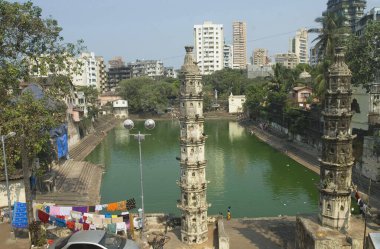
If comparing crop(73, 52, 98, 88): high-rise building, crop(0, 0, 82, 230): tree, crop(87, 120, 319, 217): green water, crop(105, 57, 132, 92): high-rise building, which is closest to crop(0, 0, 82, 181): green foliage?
crop(0, 0, 82, 230): tree

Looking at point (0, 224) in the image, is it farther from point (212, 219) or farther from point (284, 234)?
point (284, 234)

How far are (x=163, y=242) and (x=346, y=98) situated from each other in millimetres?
11747

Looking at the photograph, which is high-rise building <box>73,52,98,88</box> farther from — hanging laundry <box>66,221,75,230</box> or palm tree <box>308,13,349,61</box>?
hanging laundry <box>66,221,75,230</box>

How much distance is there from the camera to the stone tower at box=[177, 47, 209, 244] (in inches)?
742

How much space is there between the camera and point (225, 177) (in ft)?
125

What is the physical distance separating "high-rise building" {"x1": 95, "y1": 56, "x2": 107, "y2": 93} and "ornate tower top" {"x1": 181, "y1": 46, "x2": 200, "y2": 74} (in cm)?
10845

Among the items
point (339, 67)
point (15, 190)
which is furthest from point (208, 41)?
point (339, 67)

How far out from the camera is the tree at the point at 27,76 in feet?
64.2

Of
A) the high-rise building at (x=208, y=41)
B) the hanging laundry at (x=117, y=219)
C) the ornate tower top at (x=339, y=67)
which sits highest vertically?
the high-rise building at (x=208, y=41)

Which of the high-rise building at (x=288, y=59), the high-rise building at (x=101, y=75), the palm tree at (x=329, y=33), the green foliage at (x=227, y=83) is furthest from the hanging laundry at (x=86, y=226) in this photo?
the high-rise building at (x=288, y=59)

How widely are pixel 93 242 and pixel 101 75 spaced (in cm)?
12250

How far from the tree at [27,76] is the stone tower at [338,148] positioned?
14.6 meters

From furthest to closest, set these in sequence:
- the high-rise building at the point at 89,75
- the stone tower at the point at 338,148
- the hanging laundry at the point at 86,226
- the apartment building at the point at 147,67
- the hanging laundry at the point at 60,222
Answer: the apartment building at the point at 147,67
the high-rise building at the point at 89,75
the hanging laundry at the point at 60,222
the hanging laundry at the point at 86,226
the stone tower at the point at 338,148

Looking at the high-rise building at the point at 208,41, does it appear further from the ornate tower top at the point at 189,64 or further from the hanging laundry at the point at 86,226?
the hanging laundry at the point at 86,226
